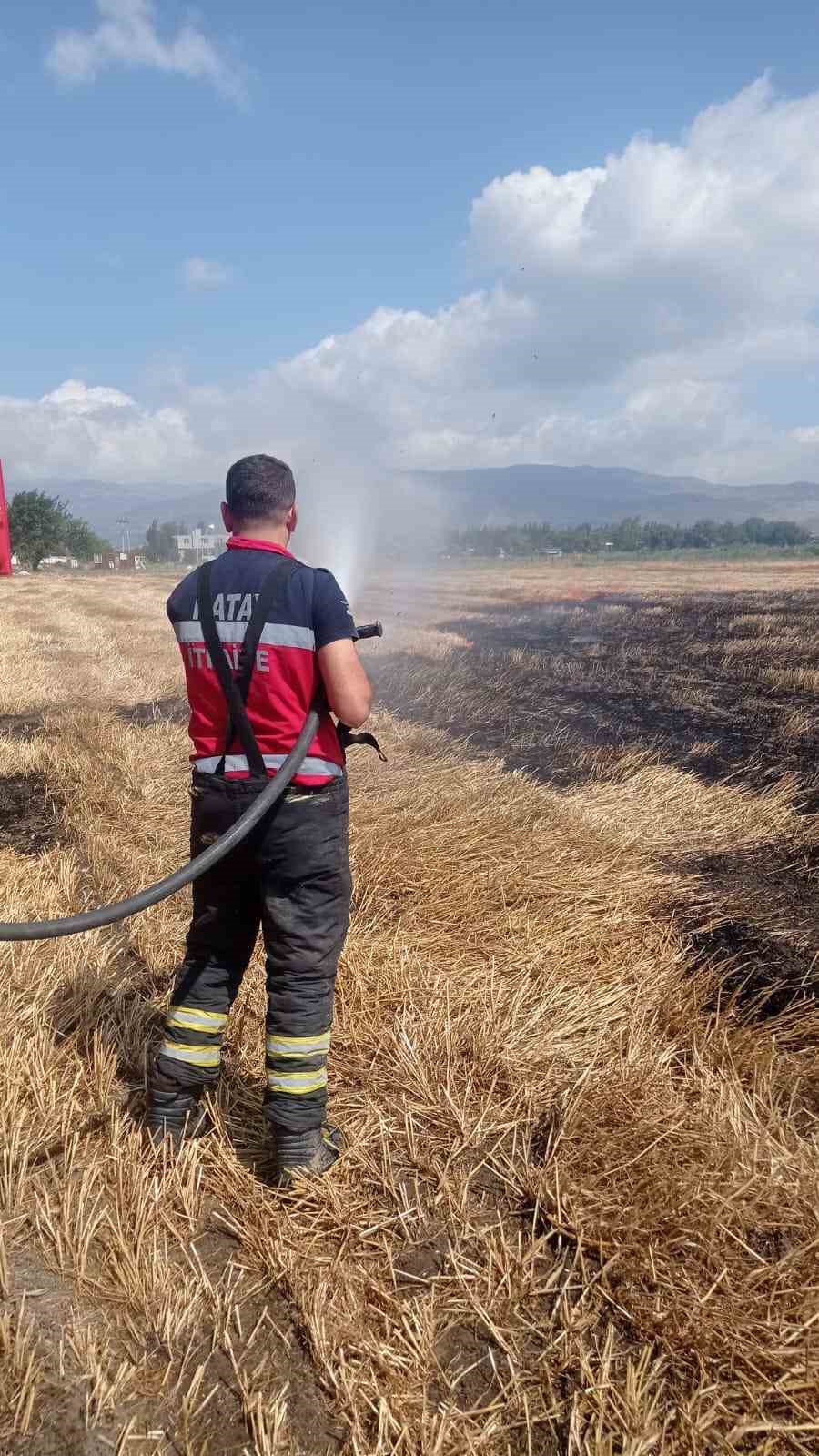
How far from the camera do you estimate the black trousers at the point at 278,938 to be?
2.69 m

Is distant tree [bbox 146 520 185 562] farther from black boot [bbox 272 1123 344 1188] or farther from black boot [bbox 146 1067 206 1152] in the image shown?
black boot [bbox 272 1123 344 1188]

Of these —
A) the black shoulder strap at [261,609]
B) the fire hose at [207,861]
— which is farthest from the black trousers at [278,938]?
the black shoulder strap at [261,609]

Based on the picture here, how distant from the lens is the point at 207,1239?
98.0 inches

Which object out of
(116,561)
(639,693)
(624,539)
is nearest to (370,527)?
(639,693)

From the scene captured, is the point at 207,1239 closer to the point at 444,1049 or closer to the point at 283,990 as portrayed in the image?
the point at 283,990

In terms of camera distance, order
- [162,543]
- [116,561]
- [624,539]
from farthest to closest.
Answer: [162,543]
[624,539]
[116,561]

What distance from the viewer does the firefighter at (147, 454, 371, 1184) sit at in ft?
8.70

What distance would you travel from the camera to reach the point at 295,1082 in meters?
2.67

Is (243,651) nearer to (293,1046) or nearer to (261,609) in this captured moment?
(261,609)

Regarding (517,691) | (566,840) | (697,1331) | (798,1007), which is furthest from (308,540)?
(697,1331)

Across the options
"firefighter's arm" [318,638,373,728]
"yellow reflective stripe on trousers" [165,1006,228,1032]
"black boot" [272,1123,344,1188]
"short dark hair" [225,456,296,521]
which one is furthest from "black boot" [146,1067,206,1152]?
"short dark hair" [225,456,296,521]

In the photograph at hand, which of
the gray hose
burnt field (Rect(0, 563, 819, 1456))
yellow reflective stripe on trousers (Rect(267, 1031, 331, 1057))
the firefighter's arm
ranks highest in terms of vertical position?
the firefighter's arm

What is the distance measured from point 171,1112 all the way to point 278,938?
0.69m

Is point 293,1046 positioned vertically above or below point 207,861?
below
